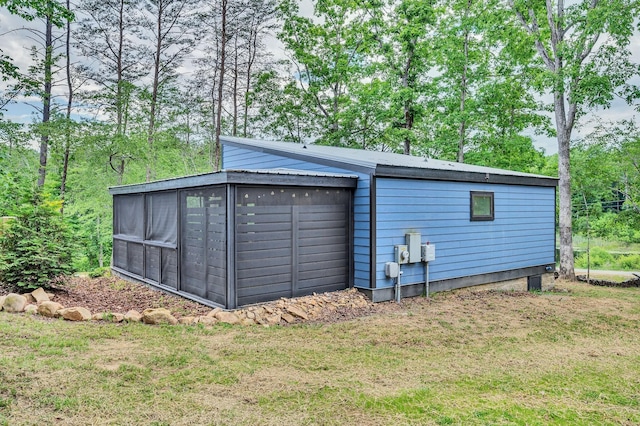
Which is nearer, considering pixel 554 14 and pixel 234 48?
pixel 554 14

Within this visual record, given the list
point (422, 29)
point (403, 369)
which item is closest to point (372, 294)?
point (403, 369)

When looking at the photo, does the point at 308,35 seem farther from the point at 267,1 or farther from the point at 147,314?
the point at 147,314

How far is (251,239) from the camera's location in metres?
6.05

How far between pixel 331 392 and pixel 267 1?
1912cm

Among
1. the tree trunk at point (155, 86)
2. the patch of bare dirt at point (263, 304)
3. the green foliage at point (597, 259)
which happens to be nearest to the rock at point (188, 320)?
the patch of bare dirt at point (263, 304)

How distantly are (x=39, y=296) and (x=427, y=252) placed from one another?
6227mm

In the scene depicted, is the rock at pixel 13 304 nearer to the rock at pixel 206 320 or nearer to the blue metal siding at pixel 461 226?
the rock at pixel 206 320

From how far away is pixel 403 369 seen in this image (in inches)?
155

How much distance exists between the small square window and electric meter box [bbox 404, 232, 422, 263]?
1843mm

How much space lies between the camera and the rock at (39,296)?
620cm

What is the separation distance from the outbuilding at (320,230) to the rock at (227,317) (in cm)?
26

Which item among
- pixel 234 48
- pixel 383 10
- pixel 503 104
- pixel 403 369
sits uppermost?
pixel 383 10

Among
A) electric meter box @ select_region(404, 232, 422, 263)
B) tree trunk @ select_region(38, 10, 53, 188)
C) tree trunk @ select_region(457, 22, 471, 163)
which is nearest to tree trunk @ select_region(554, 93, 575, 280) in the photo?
tree trunk @ select_region(457, 22, 471, 163)

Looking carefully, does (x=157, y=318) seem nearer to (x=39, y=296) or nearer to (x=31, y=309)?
(x=31, y=309)
